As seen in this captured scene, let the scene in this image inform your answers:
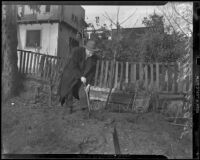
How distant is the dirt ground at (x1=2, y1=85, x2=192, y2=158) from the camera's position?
4.30m

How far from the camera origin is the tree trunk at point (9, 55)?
4.61 meters

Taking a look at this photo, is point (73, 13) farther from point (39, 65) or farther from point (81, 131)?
point (81, 131)

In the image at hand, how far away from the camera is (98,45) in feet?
15.5

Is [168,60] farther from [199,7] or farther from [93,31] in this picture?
[93,31]

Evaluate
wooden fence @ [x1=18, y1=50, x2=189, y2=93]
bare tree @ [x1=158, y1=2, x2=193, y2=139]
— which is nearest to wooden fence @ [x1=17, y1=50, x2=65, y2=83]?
wooden fence @ [x1=18, y1=50, x2=189, y2=93]

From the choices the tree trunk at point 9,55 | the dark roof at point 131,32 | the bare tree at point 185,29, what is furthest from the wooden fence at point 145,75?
the tree trunk at point 9,55

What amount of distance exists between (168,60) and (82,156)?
7.56 ft

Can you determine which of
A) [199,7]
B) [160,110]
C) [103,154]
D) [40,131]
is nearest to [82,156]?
[103,154]

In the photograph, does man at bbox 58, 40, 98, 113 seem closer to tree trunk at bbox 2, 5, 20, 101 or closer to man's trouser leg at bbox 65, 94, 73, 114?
man's trouser leg at bbox 65, 94, 73, 114

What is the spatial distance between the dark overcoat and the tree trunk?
88 cm

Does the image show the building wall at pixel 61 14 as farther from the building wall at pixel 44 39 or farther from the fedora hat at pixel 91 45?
the fedora hat at pixel 91 45

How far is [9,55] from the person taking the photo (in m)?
4.68

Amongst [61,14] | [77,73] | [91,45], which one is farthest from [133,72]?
[61,14]

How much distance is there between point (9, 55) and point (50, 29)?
0.92 meters
